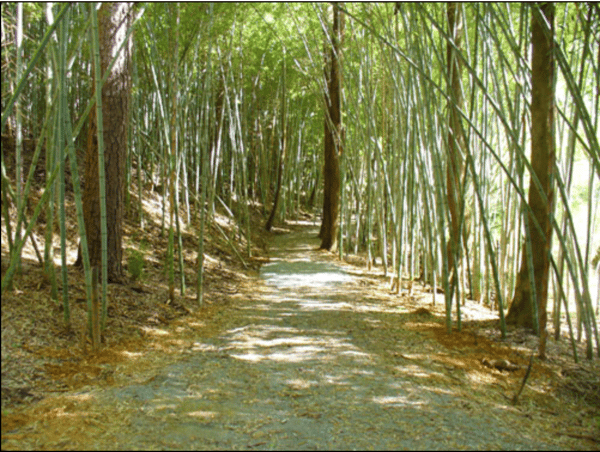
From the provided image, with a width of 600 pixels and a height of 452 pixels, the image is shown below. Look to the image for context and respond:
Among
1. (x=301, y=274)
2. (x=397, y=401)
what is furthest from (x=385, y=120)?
(x=397, y=401)

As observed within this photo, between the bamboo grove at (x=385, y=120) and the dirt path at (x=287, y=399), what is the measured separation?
648mm

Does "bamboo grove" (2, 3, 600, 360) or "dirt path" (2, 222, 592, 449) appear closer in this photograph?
"dirt path" (2, 222, 592, 449)

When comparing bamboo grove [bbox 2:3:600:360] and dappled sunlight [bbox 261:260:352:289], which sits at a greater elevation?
bamboo grove [bbox 2:3:600:360]

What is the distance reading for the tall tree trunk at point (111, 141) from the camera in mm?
4238

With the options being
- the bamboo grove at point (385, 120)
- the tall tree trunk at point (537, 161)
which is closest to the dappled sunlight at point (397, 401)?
the bamboo grove at point (385, 120)

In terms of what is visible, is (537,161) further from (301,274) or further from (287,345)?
(301,274)

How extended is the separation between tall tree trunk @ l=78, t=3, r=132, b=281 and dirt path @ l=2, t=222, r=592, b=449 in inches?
39.0

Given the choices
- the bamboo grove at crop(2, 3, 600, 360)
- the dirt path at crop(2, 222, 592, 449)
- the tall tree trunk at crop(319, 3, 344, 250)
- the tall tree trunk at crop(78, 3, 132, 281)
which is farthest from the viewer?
the tall tree trunk at crop(319, 3, 344, 250)

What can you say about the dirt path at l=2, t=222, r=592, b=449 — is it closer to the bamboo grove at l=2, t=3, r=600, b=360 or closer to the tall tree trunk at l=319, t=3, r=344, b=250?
the bamboo grove at l=2, t=3, r=600, b=360

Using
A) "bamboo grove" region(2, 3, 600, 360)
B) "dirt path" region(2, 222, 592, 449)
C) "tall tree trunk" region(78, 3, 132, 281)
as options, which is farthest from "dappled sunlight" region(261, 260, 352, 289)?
"tall tree trunk" region(78, 3, 132, 281)

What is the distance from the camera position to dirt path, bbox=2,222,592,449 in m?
2.11

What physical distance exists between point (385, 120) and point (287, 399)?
5367 mm

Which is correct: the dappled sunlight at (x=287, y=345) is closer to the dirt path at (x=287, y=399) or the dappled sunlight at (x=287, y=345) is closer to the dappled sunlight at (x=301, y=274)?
the dirt path at (x=287, y=399)

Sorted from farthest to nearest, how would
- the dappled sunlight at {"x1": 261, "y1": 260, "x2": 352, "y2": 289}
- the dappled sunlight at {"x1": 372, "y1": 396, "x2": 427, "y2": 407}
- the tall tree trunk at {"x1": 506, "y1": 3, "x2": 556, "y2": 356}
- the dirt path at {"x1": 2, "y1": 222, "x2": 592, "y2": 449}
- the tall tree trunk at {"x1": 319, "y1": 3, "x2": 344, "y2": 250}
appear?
the tall tree trunk at {"x1": 319, "y1": 3, "x2": 344, "y2": 250}, the dappled sunlight at {"x1": 261, "y1": 260, "x2": 352, "y2": 289}, the tall tree trunk at {"x1": 506, "y1": 3, "x2": 556, "y2": 356}, the dappled sunlight at {"x1": 372, "y1": 396, "x2": 427, "y2": 407}, the dirt path at {"x1": 2, "y1": 222, "x2": 592, "y2": 449}
